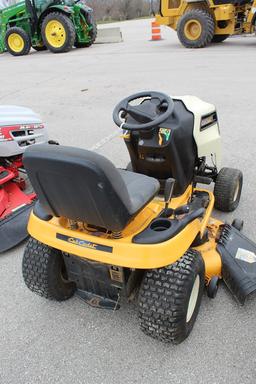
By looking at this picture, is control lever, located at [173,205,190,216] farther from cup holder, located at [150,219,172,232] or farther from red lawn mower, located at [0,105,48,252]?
red lawn mower, located at [0,105,48,252]

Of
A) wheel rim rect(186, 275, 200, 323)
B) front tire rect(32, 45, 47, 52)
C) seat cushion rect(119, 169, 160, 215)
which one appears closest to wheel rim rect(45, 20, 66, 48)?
front tire rect(32, 45, 47, 52)

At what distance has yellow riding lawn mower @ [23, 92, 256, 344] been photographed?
1521 mm

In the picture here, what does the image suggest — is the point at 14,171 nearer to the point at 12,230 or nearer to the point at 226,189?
the point at 12,230

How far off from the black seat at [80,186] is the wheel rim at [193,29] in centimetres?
864

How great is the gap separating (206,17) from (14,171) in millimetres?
7469

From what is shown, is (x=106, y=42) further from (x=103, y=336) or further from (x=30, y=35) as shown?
(x=103, y=336)

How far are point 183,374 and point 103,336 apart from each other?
0.45 metres

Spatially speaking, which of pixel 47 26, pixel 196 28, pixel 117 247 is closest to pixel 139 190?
pixel 117 247

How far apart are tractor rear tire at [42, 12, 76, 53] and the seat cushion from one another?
9.17 meters

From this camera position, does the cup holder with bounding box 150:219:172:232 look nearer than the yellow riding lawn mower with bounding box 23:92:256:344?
No

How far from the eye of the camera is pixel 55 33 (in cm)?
1049

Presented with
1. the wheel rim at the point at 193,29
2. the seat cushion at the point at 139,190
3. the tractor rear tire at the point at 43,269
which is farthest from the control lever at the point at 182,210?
the wheel rim at the point at 193,29

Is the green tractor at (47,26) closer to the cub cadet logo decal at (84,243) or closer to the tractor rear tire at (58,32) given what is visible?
the tractor rear tire at (58,32)

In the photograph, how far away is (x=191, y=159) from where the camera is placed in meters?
2.40
